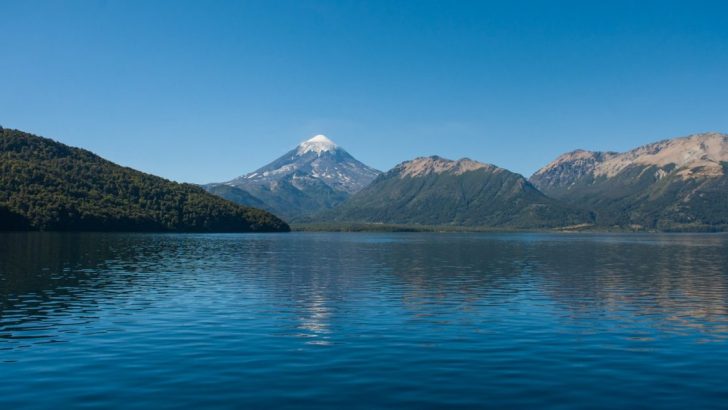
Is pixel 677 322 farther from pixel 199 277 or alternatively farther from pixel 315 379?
pixel 199 277

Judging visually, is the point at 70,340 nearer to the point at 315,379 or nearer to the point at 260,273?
the point at 315,379

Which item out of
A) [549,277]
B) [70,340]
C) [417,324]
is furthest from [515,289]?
[70,340]

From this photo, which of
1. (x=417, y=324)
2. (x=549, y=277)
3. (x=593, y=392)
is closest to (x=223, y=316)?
(x=417, y=324)

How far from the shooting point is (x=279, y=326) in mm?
45031

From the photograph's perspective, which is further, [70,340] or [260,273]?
[260,273]

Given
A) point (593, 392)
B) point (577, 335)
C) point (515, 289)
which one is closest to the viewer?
point (593, 392)

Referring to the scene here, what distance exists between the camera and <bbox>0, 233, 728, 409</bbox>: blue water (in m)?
27.0

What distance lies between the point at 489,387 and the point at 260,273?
6490cm

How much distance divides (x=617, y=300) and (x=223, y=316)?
41646 mm

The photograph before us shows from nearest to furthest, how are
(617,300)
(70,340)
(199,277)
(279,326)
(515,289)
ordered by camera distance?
(70,340) → (279,326) → (617,300) → (515,289) → (199,277)

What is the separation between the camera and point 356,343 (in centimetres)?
3853

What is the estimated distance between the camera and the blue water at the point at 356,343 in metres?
27.0

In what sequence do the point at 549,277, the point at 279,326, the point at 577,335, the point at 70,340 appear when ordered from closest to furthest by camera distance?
the point at 70,340
the point at 577,335
the point at 279,326
the point at 549,277

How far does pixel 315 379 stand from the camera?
29484 mm
